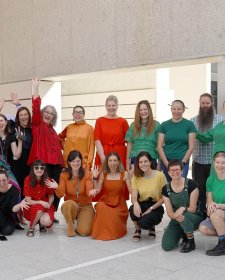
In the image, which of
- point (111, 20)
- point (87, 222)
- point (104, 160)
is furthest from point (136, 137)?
point (111, 20)

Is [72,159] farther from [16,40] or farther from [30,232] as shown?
[16,40]

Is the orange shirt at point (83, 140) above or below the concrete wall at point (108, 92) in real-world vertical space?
below

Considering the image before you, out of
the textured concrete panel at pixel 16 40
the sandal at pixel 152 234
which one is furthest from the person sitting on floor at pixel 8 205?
the textured concrete panel at pixel 16 40

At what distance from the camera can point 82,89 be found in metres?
13.4

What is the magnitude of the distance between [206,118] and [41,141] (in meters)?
2.29

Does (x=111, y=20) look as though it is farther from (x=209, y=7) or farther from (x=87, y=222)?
(x=87, y=222)

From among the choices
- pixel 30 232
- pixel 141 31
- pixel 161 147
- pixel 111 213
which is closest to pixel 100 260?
pixel 111 213

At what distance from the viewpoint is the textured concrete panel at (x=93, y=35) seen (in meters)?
7.69

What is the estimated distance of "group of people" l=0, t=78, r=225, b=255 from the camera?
4895 mm

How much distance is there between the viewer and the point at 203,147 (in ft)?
19.5

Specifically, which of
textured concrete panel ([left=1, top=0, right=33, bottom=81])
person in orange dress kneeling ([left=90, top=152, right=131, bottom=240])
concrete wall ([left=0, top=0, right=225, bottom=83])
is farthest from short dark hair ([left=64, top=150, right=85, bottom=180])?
textured concrete panel ([left=1, top=0, right=33, bottom=81])

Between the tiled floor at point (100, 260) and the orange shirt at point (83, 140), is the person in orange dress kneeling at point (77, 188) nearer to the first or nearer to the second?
the tiled floor at point (100, 260)

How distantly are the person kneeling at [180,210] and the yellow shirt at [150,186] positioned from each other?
1.04 ft

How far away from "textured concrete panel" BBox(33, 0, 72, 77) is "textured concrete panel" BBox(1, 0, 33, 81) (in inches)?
8.2
